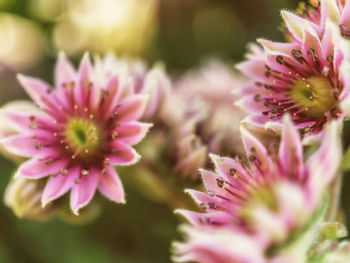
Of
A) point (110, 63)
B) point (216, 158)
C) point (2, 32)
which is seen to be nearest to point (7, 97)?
point (2, 32)

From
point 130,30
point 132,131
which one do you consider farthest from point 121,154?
point 130,30

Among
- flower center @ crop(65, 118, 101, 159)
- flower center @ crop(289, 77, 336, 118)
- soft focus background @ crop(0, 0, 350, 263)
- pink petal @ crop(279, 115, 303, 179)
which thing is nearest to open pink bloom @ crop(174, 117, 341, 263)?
pink petal @ crop(279, 115, 303, 179)

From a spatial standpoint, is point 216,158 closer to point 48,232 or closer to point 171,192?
point 171,192

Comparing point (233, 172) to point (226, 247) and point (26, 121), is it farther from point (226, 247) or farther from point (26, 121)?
point (26, 121)

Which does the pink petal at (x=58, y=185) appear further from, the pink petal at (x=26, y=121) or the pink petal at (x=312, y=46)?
the pink petal at (x=312, y=46)

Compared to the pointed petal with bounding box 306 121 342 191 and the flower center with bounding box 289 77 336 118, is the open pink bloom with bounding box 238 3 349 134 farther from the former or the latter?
the pointed petal with bounding box 306 121 342 191
